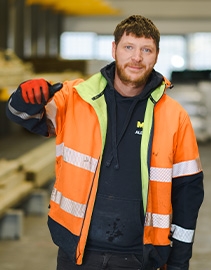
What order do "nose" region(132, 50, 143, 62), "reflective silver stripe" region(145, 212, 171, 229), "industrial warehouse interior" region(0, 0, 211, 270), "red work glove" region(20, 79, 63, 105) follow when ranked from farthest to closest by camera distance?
"industrial warehouse interior" region(0, 0, 211, 270) < "reflective silver stripe" region(145, 212, 171, 229) < "nose" region(132, 50, 143, 62) < "red work glove" region(20, 79, 63, 105)

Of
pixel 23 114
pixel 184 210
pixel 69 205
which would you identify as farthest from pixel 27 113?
pixel 184 210

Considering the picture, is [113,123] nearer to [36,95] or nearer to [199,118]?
[36,95]

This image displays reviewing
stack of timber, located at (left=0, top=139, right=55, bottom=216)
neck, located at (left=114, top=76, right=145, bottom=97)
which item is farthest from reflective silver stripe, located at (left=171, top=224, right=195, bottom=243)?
stack of timber, located at (left=0, top=139, right=55, bottom=216)

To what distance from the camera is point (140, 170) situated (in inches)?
118

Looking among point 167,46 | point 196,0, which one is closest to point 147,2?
point 196,0

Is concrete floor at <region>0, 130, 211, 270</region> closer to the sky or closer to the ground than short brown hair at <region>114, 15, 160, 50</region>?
closer to the ground

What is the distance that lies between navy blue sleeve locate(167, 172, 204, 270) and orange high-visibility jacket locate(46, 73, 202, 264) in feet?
0.09

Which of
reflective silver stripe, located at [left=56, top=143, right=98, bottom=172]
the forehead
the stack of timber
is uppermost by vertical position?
the forehead

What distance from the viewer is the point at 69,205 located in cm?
304

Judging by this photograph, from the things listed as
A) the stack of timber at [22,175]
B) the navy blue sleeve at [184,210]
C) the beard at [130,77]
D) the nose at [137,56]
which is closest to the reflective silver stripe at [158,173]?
the navy blue sleeve at [184,210]

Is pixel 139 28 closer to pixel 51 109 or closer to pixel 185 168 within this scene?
pixel 51 109

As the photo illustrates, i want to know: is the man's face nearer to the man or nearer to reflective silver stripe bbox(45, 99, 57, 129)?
the man

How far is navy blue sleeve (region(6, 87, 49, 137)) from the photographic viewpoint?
2926 mm

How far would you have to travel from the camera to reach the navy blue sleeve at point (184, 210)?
3.12 metres
